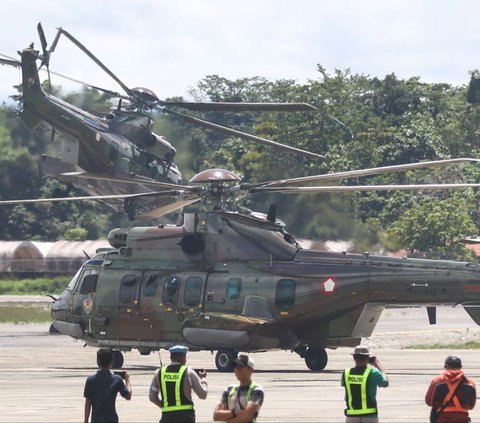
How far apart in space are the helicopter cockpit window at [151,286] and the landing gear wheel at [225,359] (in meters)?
2.25

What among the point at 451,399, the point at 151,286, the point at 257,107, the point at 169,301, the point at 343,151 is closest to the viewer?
the point at 451,399

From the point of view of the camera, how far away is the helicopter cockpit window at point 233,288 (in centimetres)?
2850

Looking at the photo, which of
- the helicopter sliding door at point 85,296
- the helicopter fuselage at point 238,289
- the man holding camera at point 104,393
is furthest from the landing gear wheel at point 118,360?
the man holding camera at point 104,393

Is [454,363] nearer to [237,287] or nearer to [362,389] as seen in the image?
[362,389]

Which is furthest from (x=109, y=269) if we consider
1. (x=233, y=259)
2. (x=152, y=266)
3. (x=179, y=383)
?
(x=179, y=383)

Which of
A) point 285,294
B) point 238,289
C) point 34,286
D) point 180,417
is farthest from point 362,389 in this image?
point 34,286

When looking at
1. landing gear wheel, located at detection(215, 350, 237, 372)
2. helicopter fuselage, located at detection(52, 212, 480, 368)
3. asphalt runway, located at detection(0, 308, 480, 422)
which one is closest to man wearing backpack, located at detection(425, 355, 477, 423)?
A: asphalt runway, located at detection(0, 308, 480, 422)

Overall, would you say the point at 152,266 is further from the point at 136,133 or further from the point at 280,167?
the point at 280,167

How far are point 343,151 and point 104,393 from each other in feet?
218

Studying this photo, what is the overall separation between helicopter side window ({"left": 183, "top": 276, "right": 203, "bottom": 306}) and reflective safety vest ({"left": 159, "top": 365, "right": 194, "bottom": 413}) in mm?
14672

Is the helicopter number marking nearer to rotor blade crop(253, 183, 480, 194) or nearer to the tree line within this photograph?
rotor blade crop(253, 183, 480, 194)

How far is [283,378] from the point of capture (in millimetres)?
26484

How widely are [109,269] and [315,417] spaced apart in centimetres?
1260

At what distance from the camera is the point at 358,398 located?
14.0 meters
